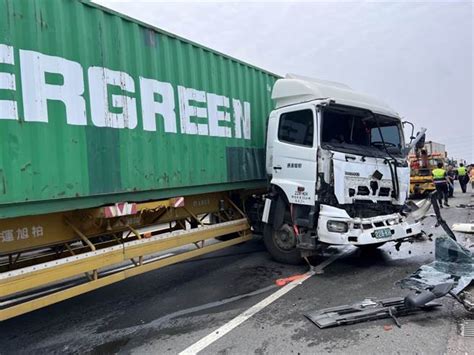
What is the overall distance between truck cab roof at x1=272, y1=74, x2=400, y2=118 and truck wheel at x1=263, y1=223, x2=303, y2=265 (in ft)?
6.97

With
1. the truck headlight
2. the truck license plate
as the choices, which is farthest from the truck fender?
the truck license plate

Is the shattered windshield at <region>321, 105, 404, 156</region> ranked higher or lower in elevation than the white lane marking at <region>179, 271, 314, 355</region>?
higher

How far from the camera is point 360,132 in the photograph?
638cm

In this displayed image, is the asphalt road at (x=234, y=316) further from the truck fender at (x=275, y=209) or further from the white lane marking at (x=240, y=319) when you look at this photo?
the truck fender at (x=275, y=209)

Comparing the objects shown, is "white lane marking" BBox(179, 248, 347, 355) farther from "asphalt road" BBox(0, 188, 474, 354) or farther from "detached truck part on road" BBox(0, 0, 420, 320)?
"detached truck part on road" BBox(0, 0, 420, 320)

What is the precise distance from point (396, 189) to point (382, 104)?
1.63 meters

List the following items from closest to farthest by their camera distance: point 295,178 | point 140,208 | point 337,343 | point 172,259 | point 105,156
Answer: point 337,343, point 105,156, point 140,208, point 172,259, point 295,178

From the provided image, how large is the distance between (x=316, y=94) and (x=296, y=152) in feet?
3.22

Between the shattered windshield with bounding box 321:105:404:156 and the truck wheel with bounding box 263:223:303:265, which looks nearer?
the shattered windshield with bounding box 321:105:404:156

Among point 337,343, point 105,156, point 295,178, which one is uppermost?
point 105,156

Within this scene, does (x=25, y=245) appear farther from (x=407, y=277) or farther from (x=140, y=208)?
(x=407, y=277)

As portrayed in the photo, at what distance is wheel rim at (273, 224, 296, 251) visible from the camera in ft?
20.5

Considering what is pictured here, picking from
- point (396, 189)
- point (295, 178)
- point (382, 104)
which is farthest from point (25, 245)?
point (382, 104)

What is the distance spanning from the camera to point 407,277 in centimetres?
532
